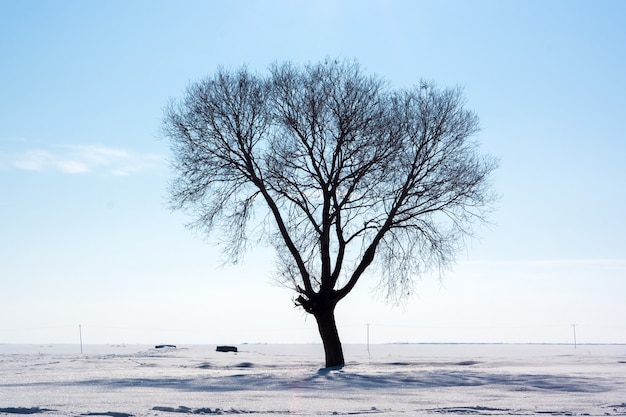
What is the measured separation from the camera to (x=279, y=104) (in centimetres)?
2388

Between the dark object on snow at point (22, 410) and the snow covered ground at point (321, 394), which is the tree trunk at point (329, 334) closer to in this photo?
the snow covered ground at point (321, 394)

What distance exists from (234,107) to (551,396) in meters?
15.0

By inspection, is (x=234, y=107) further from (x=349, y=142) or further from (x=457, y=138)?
(x=457, y=138)

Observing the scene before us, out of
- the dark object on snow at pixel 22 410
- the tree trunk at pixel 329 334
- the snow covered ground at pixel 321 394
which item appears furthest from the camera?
the tree trunk at pixel 329 334

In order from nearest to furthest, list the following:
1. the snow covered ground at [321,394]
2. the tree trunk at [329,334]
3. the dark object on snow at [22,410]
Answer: the dark object on snow at [22,410] < the snow covered ground at [321,394] < the tree trunk at [329,334]

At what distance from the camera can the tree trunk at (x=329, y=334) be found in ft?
78.2

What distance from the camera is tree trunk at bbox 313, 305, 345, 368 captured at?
78.2 ft

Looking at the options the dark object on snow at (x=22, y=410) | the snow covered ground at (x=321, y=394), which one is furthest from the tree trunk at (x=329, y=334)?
the dark object on snow at (x=22, y=410)

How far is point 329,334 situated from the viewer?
23.9m

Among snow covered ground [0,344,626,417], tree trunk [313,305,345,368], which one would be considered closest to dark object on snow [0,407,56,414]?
snow covered ground [0,344,626,417]

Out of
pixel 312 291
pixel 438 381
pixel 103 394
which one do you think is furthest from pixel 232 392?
pixel 312 291

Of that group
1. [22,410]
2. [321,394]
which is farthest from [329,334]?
[22,410]

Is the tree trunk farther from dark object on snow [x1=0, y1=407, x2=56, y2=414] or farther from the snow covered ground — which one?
dark object on snow [x1=0, y1=407, x2=56, y2=414]

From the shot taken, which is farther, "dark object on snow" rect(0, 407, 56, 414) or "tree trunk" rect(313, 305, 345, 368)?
"tree trunk" rect(313, 305, 345, 368)
